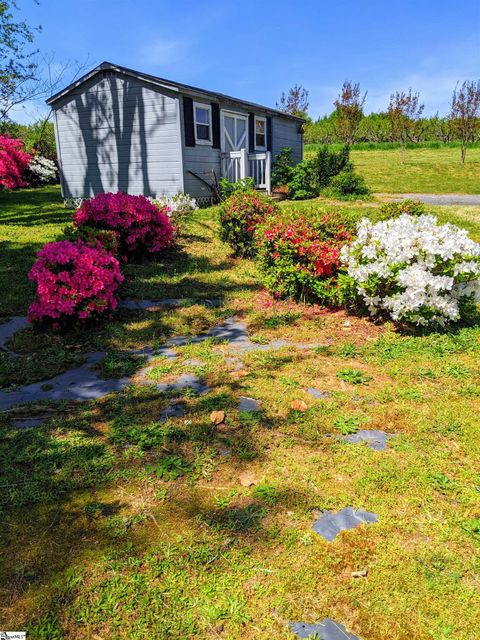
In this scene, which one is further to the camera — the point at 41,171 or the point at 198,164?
the point at 41,171

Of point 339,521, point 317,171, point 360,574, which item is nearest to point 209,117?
point 317,171

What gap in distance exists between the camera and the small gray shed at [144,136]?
13938 millimetres

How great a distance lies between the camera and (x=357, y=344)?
15.0 feet

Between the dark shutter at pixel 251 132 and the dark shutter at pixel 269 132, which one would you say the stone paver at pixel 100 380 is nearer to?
the dark shutter at pixel 251 132

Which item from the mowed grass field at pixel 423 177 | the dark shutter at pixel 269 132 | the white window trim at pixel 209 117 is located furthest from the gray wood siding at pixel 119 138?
the mowed grass field at pixel 423 177

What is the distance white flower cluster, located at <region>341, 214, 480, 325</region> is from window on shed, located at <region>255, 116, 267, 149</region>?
1566cm

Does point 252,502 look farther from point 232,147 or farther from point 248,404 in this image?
point 232,147

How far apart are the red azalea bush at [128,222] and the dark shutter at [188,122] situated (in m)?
6.78

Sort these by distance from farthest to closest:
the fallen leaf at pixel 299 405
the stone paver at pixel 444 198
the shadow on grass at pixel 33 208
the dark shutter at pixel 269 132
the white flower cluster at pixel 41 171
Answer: the white flower cluster at pixel 41 171 → the dark shutter at pixel 269 132 → the stone paver at pixel 444 198 → the shadow on grass at pixel 33 208 → the fallen leaf at pixel 299 405

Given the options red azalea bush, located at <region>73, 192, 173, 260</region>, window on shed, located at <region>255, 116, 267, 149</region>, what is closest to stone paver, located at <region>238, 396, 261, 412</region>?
red azalea bush, located at <region>73, 192, 173, 260</region>

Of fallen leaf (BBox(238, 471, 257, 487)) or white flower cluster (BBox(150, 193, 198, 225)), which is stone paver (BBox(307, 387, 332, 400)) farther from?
white flower cluster (BBox(150, 193, 198, 225))

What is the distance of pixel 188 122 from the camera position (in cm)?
1412

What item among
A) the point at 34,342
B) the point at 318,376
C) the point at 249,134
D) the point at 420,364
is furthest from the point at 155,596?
the point at 249,134

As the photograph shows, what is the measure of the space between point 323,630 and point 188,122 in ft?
47.8
